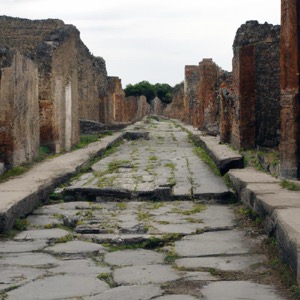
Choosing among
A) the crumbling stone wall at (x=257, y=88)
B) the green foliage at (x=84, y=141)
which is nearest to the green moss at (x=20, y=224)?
the crumbling stone wall at (x=257, y=88)

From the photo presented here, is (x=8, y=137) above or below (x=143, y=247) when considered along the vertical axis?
above

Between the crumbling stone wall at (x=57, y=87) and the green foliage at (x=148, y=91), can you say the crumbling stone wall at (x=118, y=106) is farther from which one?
the green foliage at (x=148, y=91)

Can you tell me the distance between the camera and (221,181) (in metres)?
7.53

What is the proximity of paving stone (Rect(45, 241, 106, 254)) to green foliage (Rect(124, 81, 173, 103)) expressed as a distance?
75.9 metres

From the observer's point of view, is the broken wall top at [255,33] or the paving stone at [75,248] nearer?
the paving stone at [75,248]

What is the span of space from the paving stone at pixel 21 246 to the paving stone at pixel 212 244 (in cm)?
99

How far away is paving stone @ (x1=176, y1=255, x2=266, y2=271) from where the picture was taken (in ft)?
12.1

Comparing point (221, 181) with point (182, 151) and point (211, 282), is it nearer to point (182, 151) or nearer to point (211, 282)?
point (211, 282)

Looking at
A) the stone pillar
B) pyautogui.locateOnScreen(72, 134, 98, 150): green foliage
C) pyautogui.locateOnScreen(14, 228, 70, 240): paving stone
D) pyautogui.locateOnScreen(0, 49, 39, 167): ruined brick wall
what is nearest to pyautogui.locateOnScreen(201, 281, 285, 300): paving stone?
pyautogui.locateOnScreen(14, 228, 70, 240): paving stone

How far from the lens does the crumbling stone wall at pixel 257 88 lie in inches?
432

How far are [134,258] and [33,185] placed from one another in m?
2.75

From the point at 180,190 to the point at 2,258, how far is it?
3.14m

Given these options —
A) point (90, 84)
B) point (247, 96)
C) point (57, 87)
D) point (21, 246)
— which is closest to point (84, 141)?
point (57, 87)

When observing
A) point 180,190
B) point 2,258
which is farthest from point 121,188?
point 2,258
